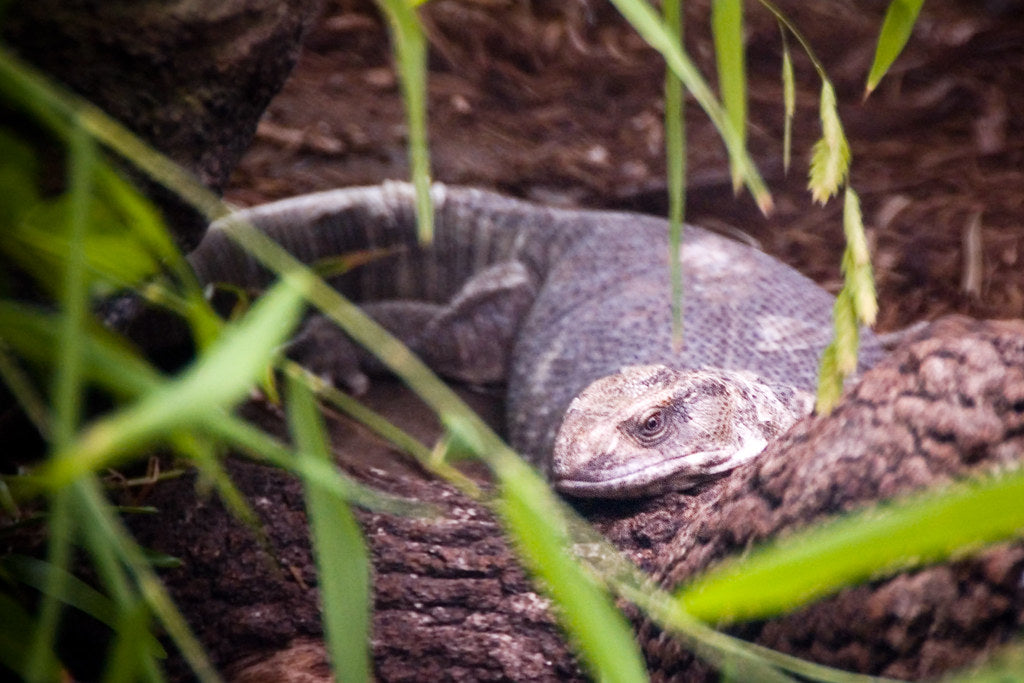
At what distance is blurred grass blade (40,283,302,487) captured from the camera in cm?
71

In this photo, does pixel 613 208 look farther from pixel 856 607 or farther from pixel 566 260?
pixel 856 607

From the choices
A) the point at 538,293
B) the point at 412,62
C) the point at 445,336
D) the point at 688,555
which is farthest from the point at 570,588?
the point at 538,293

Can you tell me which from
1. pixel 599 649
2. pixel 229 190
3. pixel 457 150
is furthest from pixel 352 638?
pixel 457 150

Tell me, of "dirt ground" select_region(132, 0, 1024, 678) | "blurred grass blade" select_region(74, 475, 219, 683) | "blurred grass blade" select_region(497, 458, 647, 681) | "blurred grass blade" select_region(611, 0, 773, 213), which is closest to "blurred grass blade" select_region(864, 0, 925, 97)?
"blurred grass blade" select_region(611, 0, 773, 213)

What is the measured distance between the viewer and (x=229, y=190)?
12.9 ft

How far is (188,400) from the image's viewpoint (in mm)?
754

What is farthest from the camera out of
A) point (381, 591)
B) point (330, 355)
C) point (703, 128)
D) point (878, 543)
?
point (703, 128)

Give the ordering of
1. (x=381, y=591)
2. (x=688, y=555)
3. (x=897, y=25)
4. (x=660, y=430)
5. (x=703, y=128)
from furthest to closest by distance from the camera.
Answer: (x=703, y=128)
(x=660, y=430)
(x=381, y=591)
(x=688, y=555)
(x=897, y=25)

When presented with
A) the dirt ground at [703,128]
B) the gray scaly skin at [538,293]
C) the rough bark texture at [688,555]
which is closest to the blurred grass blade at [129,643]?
the rough bark texture at [688,555]

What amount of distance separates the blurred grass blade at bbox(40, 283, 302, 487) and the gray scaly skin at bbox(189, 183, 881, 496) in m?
1.94

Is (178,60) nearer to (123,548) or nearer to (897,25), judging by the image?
(123,548)

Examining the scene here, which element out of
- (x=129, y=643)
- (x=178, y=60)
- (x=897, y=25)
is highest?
(x=178, y=60)

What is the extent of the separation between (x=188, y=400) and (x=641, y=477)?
1.38m

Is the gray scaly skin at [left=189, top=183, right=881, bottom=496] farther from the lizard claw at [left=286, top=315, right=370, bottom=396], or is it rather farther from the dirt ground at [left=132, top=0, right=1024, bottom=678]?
the dirt ground at [left=132, top=0, right=1024, bottom=678]
